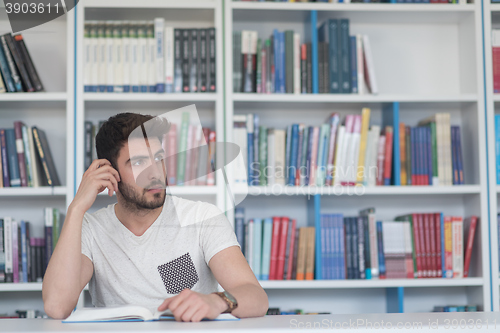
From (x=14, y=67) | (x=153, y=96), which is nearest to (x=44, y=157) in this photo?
(x=14, y=67)

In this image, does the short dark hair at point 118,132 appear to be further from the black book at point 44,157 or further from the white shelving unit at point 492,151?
the white shelving unit at point 492,151

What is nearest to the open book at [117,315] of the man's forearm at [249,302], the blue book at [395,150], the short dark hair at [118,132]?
the man's forearm at [249,302]

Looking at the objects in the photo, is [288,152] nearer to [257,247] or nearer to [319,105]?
[319,105]

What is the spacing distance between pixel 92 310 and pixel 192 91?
146cm

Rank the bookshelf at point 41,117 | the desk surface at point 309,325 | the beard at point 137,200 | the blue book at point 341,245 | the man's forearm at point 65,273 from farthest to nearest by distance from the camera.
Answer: the bookshelf at point 41,117 → the blue book at point 341,245 → the beard at point 137,200 → the man's forearm at point 65,273 → the desk surface at point 309,325

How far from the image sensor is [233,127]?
232cm

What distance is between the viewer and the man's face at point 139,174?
4.88 feet

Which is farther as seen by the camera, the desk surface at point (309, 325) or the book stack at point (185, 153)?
the book stack at point (185, 153)

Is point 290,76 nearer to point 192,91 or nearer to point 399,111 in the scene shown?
point 192,91

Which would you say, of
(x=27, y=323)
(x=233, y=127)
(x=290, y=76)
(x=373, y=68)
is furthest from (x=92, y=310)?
(x=373, y=68)

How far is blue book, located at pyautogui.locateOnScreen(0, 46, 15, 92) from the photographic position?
2.27 metres

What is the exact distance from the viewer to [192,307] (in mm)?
929

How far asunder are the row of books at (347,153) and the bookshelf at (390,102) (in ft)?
0.20

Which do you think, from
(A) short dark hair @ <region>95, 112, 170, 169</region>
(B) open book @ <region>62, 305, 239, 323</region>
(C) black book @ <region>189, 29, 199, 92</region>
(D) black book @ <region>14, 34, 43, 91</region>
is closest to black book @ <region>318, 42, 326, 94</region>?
(C) black book @ <region>189, 29, 199, 92</region>
